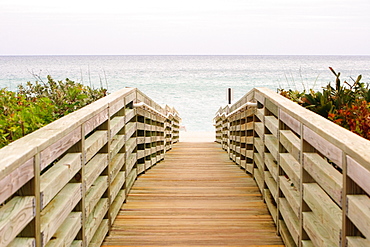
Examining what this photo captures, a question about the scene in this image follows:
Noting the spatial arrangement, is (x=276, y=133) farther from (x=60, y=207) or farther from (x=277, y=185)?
(x=60, y=207)

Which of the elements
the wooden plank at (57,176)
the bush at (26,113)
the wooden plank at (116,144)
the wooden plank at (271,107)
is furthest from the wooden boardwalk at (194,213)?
the wooden plank at (57,176)

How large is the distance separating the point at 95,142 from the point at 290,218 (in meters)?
1.50

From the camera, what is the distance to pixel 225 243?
3801mm

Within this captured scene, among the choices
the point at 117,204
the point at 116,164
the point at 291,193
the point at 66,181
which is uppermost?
the point at 66,181

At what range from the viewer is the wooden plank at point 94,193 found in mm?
3255

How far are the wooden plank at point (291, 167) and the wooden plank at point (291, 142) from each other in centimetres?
10

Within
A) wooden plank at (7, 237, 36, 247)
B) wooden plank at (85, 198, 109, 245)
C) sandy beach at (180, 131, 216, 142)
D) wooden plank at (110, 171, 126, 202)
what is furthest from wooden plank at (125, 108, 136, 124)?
sandy beach at (180, 131, 216, 142)

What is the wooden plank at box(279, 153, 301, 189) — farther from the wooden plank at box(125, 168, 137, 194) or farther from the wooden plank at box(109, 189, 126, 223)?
the wooden plank at box(125, 168, 137, 194)

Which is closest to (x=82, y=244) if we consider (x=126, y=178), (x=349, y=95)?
(x=126, y=178)

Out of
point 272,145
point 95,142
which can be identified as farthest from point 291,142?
point 95,142

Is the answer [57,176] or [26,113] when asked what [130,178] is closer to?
[26,113]

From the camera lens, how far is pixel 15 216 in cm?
182

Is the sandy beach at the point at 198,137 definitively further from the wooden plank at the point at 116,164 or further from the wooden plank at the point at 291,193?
the wooden plank at the point at 291,193

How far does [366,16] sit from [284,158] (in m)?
72.4
